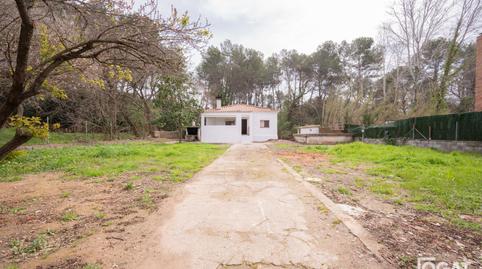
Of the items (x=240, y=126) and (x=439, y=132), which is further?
(x=240, y=126)

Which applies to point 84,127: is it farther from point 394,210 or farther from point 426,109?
point 426,109

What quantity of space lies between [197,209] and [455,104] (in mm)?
27809

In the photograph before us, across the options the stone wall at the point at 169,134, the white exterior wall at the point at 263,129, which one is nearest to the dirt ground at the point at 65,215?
the white exterior wall at the point at 263,129

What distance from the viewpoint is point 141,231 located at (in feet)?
8.57

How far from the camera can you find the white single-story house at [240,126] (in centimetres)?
1972

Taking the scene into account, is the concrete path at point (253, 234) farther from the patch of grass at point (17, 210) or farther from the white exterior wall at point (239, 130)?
the white exterior wall at point (239, 130)

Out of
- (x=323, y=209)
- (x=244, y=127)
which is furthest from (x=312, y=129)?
(x=323, y=209)

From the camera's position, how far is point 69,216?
3086 millimetres

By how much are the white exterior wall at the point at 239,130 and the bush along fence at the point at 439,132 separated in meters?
8.56

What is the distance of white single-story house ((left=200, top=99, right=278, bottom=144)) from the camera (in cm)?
1972

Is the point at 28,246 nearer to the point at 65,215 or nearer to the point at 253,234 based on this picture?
the point at 65,215

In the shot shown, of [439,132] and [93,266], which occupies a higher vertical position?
[439,132]

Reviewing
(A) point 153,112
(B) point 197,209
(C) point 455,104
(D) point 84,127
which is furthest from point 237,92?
(B) point 197,209

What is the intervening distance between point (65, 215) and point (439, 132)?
14.7m
